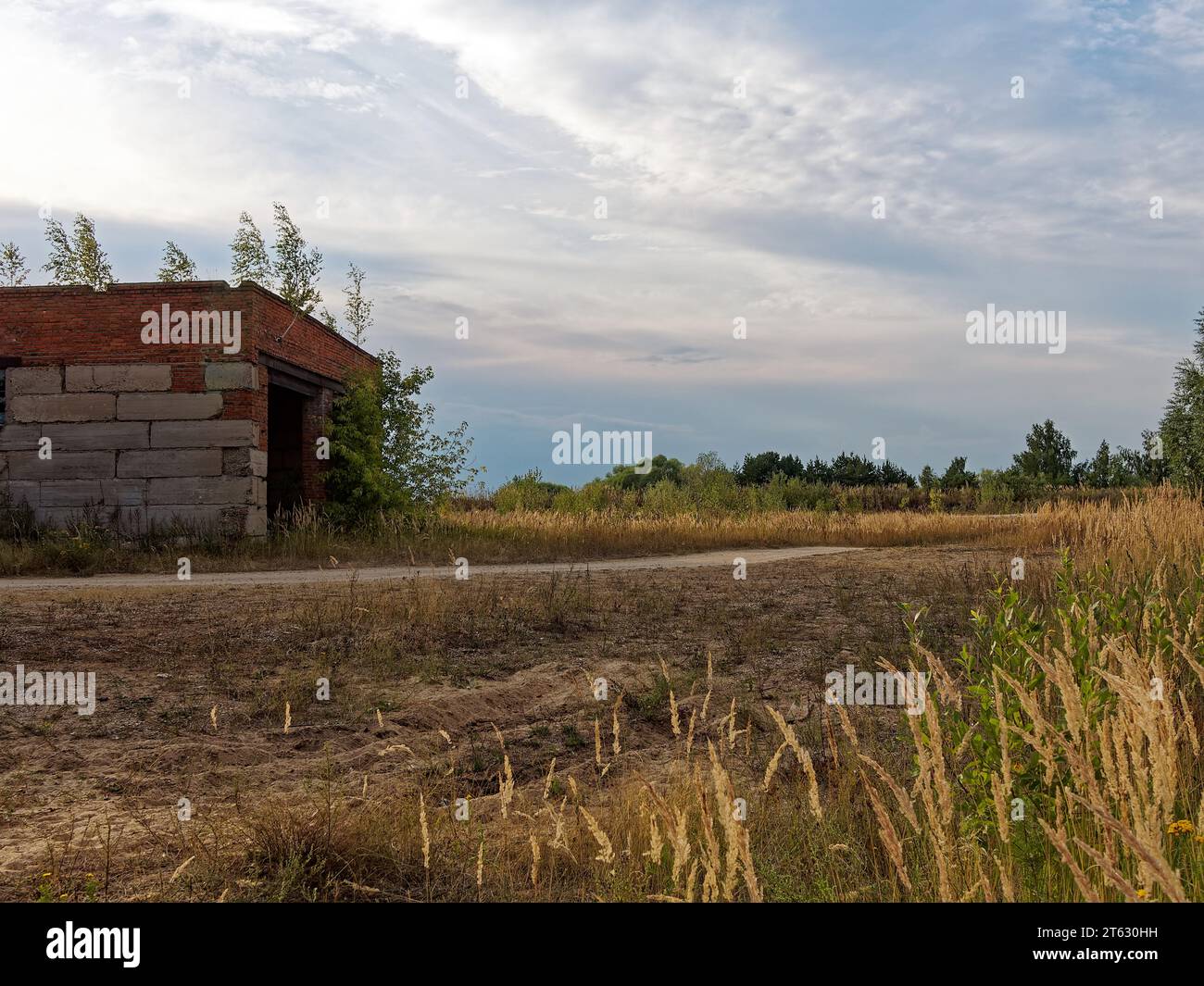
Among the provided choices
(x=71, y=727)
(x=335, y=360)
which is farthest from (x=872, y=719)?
(x=335, y=360)

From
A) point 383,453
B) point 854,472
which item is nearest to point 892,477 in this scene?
point 854,472

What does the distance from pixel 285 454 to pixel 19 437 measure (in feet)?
16.9

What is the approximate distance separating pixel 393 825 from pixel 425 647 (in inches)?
169

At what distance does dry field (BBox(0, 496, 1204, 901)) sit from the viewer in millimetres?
3111

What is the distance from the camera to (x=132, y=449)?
18.0 meters

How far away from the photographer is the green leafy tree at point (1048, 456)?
44875 millimetres

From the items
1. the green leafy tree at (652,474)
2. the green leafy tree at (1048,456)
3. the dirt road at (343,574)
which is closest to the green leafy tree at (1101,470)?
the green leafy tree at (1048,456)


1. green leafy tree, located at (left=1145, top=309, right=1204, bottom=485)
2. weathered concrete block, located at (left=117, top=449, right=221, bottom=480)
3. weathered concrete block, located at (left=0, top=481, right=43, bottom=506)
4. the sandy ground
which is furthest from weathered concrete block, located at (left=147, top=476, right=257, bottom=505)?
green leafy tree, located at (left=1145, top=309, right=1204, bottom=485)

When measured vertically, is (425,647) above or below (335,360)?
below

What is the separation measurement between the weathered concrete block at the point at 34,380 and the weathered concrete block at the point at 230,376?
3039 mm

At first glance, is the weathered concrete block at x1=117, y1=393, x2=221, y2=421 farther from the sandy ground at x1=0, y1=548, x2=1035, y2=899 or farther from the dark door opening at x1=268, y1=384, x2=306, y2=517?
the sandy ground at x1=0, y1=548, x2=1035, y2=899

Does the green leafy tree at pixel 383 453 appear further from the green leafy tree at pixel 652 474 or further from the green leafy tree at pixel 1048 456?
the green leafy tree at pixel 1048 456

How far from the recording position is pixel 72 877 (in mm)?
3641
